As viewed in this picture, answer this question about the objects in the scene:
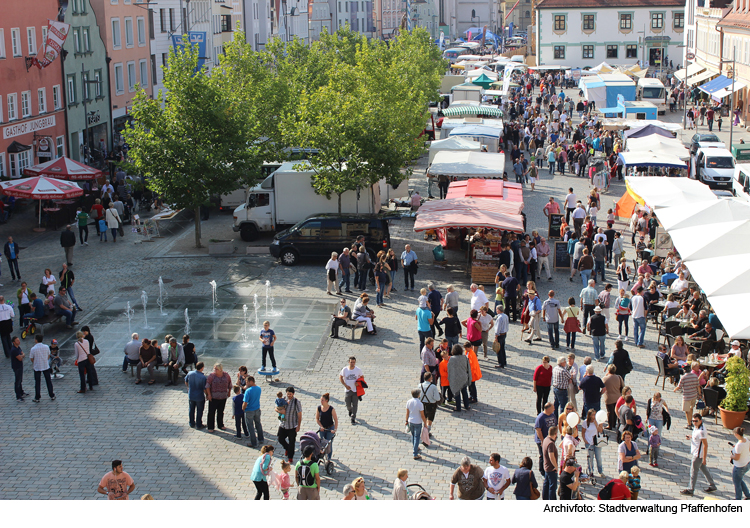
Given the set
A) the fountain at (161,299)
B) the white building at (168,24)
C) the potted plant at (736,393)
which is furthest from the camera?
the white building at (168,24)

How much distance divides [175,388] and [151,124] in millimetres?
13733

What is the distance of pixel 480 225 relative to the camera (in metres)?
24.7

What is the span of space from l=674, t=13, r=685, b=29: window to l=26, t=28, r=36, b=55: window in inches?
3026

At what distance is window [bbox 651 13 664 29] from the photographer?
3839 inches

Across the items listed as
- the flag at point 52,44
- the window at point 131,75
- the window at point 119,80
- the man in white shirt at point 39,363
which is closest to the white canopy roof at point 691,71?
the window at point 131,75

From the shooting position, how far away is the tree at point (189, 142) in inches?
1131

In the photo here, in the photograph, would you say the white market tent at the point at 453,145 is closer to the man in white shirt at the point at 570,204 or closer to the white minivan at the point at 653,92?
the man in white shirt at the point at 570,204

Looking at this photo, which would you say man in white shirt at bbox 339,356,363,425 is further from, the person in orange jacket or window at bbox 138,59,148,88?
window at bbox 138,59,148,88

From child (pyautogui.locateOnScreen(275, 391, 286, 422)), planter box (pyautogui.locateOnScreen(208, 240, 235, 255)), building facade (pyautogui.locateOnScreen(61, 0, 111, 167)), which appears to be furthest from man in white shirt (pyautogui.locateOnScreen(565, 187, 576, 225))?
building facade (pyautogui.locateOnScreen(61, 0, 111, 167))

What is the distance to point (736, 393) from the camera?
15.7 m

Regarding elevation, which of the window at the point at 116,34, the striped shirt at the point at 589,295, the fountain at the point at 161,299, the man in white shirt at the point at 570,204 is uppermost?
the window at the point at 116,34

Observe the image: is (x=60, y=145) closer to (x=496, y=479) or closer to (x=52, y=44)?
(x=52, y=44)

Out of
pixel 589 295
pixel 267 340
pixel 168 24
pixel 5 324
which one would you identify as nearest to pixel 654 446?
pixel 589 295

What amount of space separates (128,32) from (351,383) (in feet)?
145
